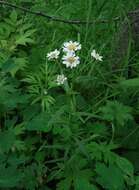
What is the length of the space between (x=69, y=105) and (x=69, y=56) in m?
A: 0.31

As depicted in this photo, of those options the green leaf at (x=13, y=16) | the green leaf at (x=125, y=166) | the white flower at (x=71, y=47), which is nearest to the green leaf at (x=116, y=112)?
the green leaf at (x=125, y=166)

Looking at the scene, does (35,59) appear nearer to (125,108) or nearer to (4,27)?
(4,27)

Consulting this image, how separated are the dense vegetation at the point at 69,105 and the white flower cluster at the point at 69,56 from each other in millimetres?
11

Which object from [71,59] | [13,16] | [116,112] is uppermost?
[13,16]

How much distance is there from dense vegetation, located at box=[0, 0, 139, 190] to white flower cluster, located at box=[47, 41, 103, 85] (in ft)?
0.04

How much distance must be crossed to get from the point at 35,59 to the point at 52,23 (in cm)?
38

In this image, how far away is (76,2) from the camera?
2.80 meters

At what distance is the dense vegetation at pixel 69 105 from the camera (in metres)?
1.87

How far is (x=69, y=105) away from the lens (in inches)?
84.0

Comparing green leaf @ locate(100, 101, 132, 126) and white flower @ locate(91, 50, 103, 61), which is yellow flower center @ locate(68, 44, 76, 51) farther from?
green leaf @ locate(100, 101, 132, 126)

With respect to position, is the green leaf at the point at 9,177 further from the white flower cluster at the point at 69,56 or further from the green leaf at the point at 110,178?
the white flower cluster at the point at 69,56

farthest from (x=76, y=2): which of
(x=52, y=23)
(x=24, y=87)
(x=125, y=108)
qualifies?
(x=125, y=108)

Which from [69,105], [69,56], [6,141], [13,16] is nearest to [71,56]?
[69,56]

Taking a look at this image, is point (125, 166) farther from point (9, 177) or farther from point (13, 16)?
point (13, 16)
